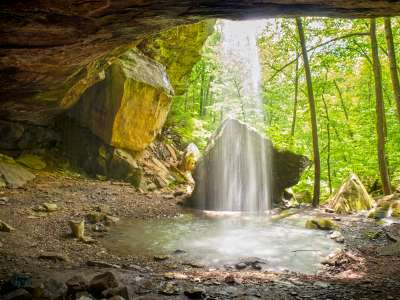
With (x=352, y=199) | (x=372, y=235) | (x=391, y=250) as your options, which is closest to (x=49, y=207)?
(x=391, y=250)

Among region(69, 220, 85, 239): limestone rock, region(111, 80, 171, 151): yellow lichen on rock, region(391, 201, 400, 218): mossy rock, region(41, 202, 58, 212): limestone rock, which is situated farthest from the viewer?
region(111, 80, 171, 151): yellow lichen on rock

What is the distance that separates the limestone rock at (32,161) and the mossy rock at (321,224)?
9780mm

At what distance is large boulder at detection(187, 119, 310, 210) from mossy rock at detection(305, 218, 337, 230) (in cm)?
339

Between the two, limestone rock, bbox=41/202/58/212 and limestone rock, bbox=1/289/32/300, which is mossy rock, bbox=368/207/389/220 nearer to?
limestone rock, bbox=41/202/58/212

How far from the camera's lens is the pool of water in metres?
6.66

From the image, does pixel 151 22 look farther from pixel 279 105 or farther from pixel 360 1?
pixel 279 105

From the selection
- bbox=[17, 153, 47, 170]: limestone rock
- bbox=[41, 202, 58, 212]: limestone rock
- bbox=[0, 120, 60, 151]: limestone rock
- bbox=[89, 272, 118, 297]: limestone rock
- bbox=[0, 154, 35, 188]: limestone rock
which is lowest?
bbox=[89, 272, 118, 297]: limestone rock

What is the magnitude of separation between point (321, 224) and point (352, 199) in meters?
3.17

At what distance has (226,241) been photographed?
8.02 m

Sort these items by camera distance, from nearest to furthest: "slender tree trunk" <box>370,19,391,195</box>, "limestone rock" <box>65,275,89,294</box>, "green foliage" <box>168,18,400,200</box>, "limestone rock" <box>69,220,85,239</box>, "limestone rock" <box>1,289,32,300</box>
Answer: "limestone rock" <box>1,289,32,300</box>
"limestone rock" <box>65,275,89,294</box>
"limestone rock" <box>69,220,85,239</box>
"slender tree trunk" <box>370,19,391,195</box>
"green foliage" <box>168,18,400,200</box>

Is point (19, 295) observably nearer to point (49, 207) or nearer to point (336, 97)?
point (49, 207)

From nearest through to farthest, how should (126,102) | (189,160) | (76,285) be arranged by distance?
1. (76,285)
2. (126,102)
3. (189,160)

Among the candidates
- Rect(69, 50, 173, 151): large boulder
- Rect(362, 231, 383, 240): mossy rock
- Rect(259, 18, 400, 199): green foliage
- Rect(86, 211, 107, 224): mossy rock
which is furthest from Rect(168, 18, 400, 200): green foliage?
Rect(86, 211, 107, 224): mossy rock

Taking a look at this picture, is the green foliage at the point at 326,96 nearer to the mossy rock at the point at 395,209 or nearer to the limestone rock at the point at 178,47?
the limestone rock at the point at 178,47
